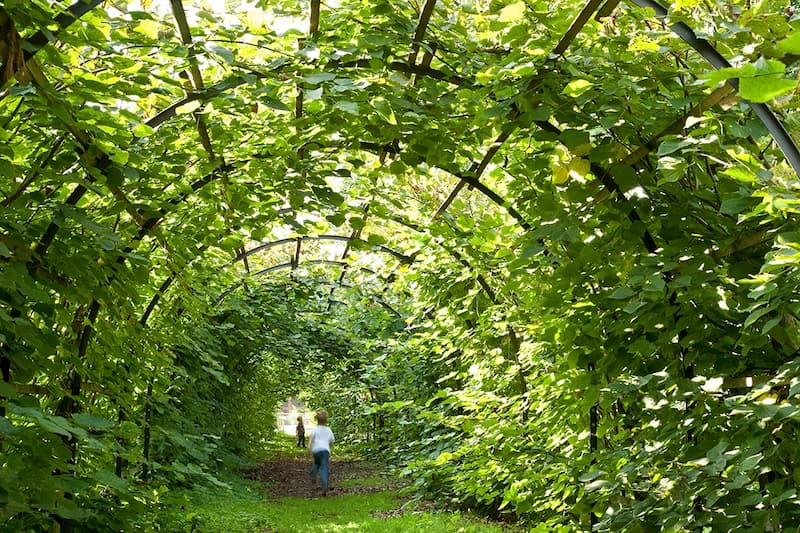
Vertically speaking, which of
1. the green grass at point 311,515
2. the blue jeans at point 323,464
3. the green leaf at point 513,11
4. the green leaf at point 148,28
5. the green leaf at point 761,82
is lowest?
the green leaf at point 761,82

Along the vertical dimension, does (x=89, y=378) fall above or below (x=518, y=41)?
below

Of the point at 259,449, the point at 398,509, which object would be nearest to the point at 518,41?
the point at 398,509

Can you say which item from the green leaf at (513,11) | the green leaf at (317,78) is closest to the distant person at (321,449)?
the green leaf at (317,78)

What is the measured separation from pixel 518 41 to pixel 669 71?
1.35ft

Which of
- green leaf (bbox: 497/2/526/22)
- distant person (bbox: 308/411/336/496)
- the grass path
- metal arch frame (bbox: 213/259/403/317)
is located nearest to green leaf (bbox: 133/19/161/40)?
green leaf (bbox: 497/2/526/22)

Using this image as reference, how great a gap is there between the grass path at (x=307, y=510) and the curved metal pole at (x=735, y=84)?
2888 millimetres

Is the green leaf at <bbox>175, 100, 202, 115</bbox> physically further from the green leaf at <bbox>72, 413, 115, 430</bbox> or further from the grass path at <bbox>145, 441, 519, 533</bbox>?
the grass path at <bbox>145, 441, 519, 533</bbox>

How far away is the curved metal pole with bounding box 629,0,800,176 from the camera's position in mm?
1401

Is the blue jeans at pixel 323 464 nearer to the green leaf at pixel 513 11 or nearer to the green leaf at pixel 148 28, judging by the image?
the green leaf at pixel 148 28

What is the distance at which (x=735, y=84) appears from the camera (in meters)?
1.51

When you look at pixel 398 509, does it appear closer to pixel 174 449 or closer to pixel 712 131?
pixel 174 449

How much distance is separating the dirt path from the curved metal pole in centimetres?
911

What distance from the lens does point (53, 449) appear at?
1679 mm

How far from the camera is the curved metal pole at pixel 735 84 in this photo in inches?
55.2
